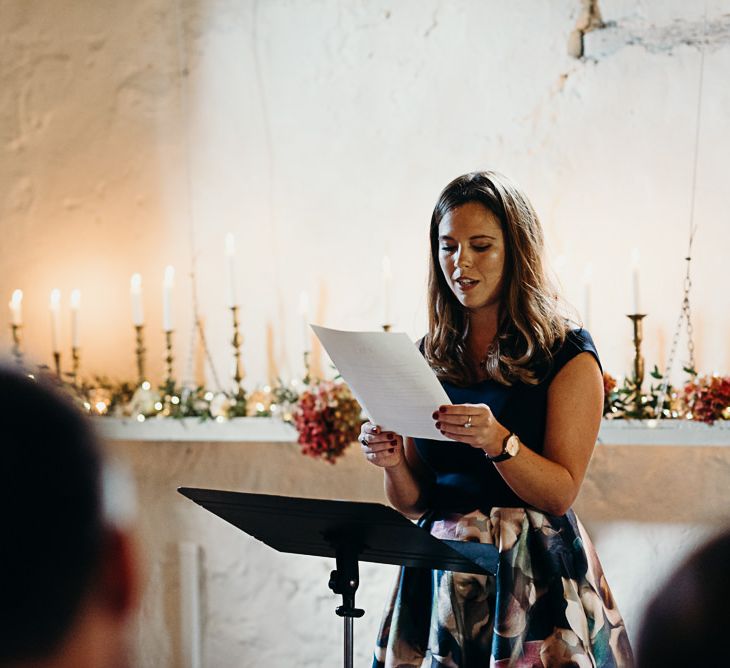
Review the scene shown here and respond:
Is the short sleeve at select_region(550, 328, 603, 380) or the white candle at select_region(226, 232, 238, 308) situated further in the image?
the white candle at select_region(226, 232, 238, 308)

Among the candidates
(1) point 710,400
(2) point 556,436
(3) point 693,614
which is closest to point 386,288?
(1) point 710,400

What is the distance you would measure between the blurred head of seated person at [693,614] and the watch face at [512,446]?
890mm

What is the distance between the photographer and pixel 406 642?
1.76 m

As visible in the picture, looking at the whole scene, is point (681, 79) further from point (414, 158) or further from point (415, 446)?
point (415, 446)

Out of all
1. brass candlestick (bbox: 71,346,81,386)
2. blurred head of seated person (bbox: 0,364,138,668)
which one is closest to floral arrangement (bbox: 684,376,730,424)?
brass candlestick (bbox: 71,346,81,386)

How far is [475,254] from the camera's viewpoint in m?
1.82

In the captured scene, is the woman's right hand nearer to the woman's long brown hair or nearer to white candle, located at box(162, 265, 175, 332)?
the woman's long brown hair

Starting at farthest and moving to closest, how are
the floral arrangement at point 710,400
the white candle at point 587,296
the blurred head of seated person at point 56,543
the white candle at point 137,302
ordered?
the white candle at point 137,302 → the white candle at point 587,296 → the floral arrangement at point 710,400 → the blurred head of seated person at point 56,543

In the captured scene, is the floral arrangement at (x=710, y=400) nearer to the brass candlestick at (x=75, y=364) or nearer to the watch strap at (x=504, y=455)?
the watch strap at (x=504, y=455)

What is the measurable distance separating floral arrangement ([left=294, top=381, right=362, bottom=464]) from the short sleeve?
1263 millimetres

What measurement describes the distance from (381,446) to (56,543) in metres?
1.23

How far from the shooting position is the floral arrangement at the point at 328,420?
3.00 metres

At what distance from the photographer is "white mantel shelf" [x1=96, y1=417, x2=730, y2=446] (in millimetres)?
2768

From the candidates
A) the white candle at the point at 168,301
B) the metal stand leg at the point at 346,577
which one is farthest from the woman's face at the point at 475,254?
the white candle at the point at 168,301
